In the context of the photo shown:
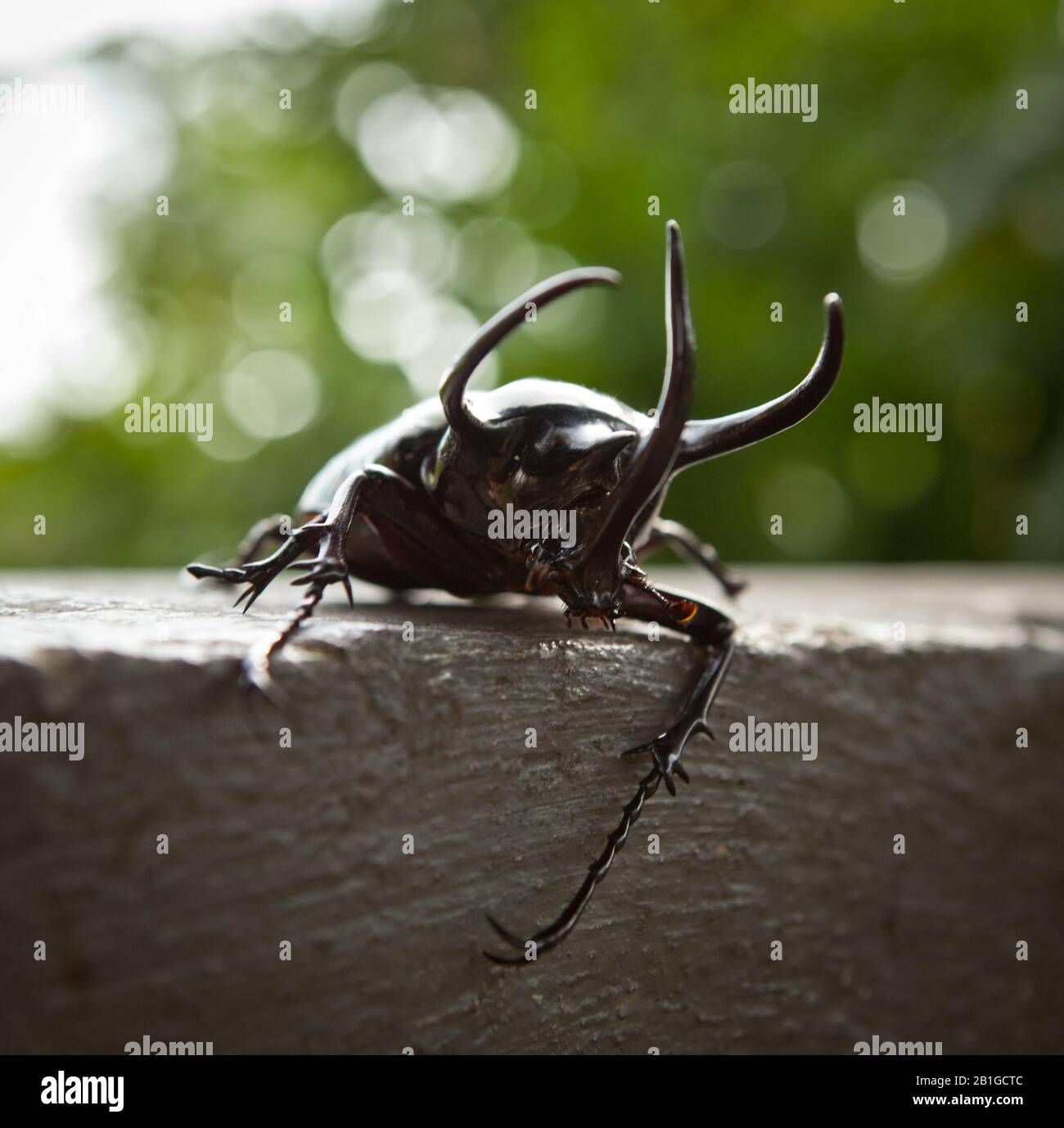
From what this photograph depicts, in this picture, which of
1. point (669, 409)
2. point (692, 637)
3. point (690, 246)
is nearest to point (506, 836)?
point (692, 637)

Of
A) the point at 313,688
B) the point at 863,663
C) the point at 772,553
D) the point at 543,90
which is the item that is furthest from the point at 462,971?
the point at 543,90

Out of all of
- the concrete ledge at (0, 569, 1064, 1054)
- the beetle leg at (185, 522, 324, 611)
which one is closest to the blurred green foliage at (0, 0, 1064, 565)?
the concrete ledge at (0, 569, 1064, 1054)

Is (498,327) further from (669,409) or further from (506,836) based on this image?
(506,836)

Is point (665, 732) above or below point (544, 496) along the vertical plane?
below

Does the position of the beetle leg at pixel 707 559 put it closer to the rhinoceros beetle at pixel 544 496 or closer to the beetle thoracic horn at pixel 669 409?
the rhinoceros beetle at pixel 544 496
